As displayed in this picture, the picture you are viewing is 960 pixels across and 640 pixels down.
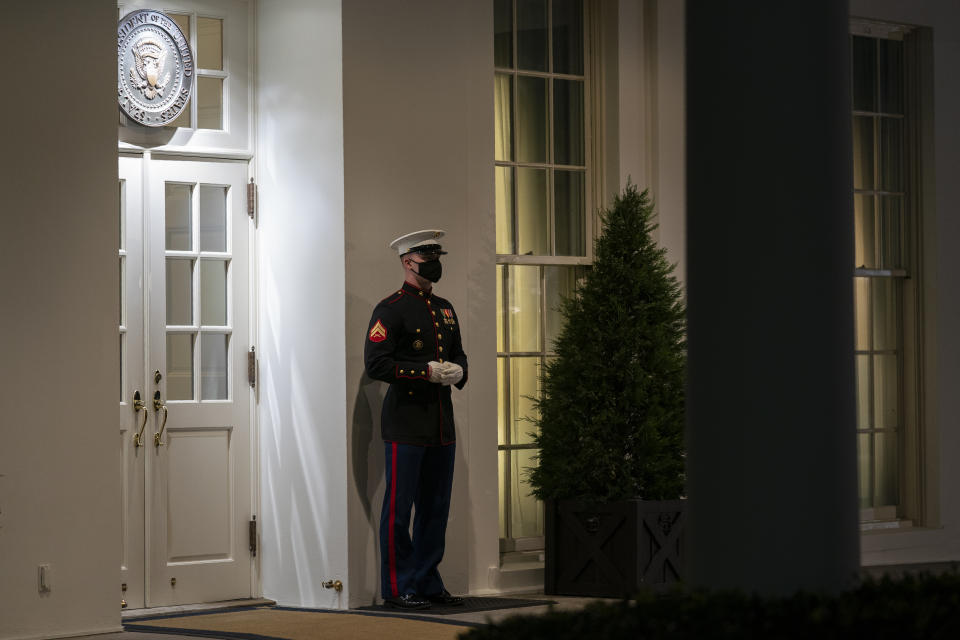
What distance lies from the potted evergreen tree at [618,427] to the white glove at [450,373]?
0.61 metres

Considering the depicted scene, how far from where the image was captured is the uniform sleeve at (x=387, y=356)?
542 cm

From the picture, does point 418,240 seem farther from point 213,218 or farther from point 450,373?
point 213,218

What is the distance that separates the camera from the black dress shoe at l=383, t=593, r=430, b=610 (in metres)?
5.46

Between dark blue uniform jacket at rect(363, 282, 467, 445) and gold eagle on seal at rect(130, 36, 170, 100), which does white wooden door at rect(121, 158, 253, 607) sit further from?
dark blue uniform jacket at rect(363, 282, 467, 445)

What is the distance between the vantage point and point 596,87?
6.73 metres

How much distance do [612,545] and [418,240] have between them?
62.5 inches

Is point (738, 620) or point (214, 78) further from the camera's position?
point (214, 78)

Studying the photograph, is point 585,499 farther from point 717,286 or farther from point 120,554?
point 717,286

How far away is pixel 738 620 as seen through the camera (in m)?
2.26

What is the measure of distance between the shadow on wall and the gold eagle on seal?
161cm

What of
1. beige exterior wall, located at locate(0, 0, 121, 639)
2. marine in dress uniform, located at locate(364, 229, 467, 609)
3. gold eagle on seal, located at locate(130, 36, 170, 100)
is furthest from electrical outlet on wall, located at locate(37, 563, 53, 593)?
gold eagle on seal, located at locate(130, 36, 170, 100)

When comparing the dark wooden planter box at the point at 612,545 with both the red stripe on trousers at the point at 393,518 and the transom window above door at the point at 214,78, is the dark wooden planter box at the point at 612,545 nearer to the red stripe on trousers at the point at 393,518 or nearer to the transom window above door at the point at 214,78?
the red stripe on trousers at the point at 393,518

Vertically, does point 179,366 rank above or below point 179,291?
below

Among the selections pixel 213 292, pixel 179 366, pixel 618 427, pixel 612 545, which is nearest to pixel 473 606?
pixel 612 545
